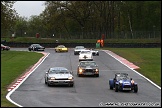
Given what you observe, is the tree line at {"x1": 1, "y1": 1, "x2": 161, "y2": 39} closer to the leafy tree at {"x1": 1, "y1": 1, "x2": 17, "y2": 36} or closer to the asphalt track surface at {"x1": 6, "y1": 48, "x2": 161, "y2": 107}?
the leafy tree at {"x1": 1, "y1": 1, "x2": 17, "y2": 36}

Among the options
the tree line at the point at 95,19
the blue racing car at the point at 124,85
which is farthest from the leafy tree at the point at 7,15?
the blue racing car at the point at 124,85

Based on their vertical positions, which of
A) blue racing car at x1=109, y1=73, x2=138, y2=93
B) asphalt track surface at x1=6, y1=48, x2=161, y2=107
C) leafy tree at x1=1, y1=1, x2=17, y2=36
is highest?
leafy tree at x1=1, y1=1, x2=17, y2=36

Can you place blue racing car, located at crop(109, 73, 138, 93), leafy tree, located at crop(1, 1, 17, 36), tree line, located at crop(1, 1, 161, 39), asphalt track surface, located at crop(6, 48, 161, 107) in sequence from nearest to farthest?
asphalt track surface, located at crop(6, 48, 161, 107) < blue racing car, located at crop(109, 73, 138, 93) < leafy tree, located at crop(1, 1, 17, 36) < tree line, located at crop(1, 1, 161, 39)

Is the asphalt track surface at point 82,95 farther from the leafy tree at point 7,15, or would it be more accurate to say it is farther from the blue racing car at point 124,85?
the leafy tree at point 7,15

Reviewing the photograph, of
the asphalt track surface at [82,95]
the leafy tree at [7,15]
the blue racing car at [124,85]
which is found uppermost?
the leafy tree at [7,15]

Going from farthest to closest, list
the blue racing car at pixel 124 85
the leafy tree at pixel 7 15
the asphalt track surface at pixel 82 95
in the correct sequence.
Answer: the leafy tree at pixel 7 15
the blue racing car at pixel 124 85
the asphalt track surface at pixel 82 95

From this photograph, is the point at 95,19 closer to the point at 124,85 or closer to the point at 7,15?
the point at 7,15

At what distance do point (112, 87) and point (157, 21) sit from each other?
8762 centimetres

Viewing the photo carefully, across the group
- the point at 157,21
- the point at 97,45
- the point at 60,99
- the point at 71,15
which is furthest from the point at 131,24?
the point at 60,99

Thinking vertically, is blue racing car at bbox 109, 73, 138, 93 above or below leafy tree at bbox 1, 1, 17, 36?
below

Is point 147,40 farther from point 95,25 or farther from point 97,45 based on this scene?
point 95,25

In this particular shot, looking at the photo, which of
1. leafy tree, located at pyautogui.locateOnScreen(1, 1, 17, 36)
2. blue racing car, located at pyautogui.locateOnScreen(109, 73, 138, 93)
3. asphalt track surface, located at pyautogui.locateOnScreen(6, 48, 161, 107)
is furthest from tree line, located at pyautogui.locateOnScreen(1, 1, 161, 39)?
blue racing car, located at pyautogui.locateOnScreen(109, 73, 138, 93)

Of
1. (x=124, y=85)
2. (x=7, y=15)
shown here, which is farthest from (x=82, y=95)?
(x=7, y=15)

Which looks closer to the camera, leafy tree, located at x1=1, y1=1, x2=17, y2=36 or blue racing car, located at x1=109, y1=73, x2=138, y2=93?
blue racing car, located at x1=109, y1=73, x2=138, y2=93
